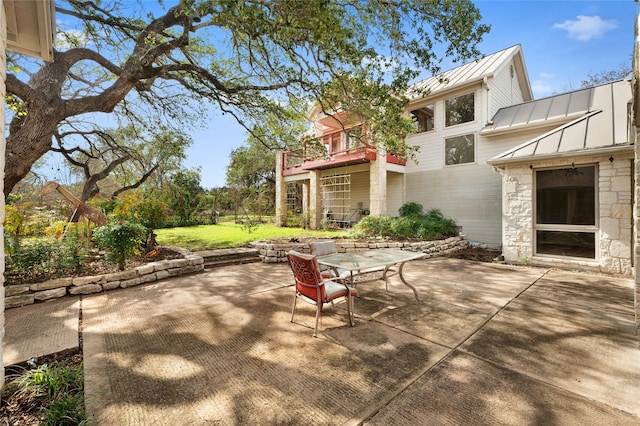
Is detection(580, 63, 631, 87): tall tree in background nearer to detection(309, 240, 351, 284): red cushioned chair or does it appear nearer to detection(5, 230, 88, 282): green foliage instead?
detection(309, 240, 351, 284): red cushioned chair

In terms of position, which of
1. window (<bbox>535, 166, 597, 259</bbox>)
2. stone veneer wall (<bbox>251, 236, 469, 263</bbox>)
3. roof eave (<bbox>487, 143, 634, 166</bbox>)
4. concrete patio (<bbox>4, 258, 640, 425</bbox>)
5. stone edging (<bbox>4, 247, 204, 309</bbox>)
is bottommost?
concrete patio (<bbox>4, 258, 640, 425</bbox>)

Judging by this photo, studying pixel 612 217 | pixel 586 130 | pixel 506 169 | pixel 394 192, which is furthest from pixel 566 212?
pixel 394 192

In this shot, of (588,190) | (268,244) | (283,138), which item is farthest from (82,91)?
(588,190)

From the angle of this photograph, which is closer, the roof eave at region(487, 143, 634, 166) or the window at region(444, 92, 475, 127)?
the roof eave at region(487, 143, 634, 166)

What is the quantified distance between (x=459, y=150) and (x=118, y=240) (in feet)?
40.0

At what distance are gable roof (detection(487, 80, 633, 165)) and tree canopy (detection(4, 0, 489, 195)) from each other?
10.7ft

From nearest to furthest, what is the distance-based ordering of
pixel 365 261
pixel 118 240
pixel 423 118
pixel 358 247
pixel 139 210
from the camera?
pixel 365 261 < pixel 118 240 < pixel 358 247 < pixel 139 210 < pixel 423 118

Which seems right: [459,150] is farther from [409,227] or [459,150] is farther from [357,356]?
[357,356]

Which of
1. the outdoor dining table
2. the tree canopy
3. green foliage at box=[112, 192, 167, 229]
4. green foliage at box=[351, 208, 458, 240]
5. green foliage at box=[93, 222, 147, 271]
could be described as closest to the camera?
the outdoor dining table

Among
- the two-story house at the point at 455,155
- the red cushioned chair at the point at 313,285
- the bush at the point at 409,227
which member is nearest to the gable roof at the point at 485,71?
the two-story house at the point at 455,155

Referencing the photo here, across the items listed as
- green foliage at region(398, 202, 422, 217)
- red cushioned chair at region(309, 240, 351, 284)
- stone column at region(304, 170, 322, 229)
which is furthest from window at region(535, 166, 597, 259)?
stone column at region(304, 170, 322, 229)

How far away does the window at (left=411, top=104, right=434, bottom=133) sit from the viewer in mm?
12422

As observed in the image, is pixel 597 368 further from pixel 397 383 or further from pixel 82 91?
pixel 82 91

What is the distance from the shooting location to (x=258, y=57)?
295 inches
